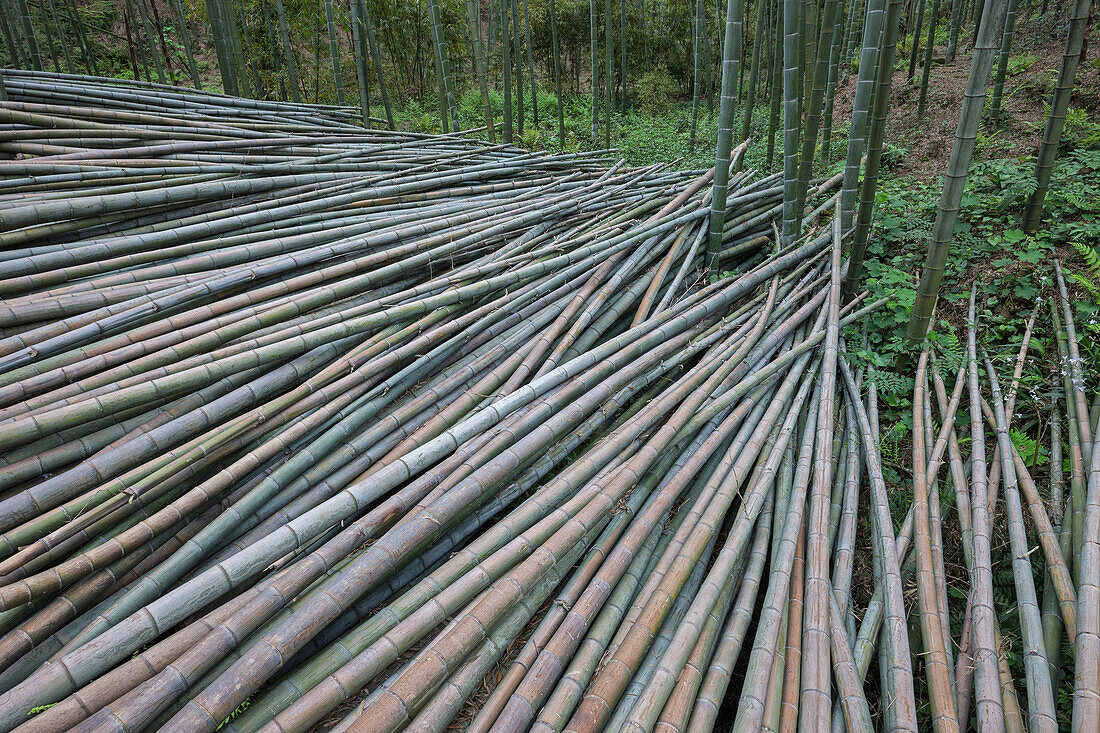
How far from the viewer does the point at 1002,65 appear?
4.77 m

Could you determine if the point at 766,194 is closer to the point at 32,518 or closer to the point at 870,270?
the point at 870,270

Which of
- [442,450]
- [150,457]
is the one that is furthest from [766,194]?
[150,457]

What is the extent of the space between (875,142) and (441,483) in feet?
9.82

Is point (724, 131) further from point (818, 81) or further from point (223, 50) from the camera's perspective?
point (223, 50)

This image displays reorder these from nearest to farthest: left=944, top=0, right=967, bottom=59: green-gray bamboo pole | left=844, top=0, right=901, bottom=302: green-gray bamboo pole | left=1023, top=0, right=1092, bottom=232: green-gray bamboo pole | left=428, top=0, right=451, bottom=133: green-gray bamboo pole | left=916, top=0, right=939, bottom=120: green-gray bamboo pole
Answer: left=844, top=0, right=901, bottom=302: green-gray bamboo pole → left=1023, top=0, right=1092, bottom=232: green-gray bamboo pole → left=428, top=0, right=451, bottom=133: green-gray bamboo pole → left=916, top=0, right=939, bottom=120: green-gray bamboo pole → left=944, top=0, right=967, bottom=59: green-gray bamboo pole

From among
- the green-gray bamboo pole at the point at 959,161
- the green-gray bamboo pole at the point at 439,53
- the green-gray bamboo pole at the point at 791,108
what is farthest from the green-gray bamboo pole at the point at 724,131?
the green-gray bamboo pole at the point at 439,53

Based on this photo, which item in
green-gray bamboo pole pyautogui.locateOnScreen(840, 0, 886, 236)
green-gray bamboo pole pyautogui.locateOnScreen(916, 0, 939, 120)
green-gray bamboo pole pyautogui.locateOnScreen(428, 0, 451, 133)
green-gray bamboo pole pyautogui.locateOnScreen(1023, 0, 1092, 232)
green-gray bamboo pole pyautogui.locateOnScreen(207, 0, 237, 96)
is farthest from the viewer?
green-gray bamboo pole pyautogui.locateOnScreen(916, 0, 939, 120)

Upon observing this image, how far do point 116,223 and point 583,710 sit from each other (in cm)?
320

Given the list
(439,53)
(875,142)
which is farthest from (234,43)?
(875,142)

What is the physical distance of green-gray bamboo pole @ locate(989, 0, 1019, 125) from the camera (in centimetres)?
442

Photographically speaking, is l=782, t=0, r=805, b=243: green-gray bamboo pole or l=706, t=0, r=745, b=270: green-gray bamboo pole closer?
l=706, t=0, r=745, b=270: green-gray bamboo pole

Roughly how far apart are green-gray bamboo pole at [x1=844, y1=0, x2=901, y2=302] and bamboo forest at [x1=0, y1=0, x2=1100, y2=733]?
0.02 metres

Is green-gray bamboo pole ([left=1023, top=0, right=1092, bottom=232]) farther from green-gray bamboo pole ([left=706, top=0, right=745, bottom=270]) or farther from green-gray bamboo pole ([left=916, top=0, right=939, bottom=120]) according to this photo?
green-gray bamboo pole ([left=916, top=0, right=939, bottom=120])

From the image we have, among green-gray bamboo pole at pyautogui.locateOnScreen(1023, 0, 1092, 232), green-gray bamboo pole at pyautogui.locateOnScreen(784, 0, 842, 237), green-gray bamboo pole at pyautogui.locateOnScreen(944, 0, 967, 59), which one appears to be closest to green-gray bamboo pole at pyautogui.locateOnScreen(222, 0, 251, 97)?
green-gray bamboo pole at pyautogui.locateOnScreen(784, 0, 842, 237)
